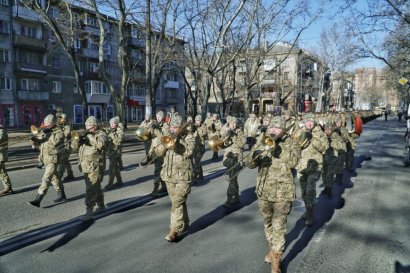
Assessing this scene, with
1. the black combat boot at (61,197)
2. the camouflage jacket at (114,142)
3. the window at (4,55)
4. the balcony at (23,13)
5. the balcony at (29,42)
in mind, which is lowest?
the black combat boot at (61,197)

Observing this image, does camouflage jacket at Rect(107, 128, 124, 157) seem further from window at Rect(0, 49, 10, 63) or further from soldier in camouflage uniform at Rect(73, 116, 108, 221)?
window at Rect(0, 49, 10, 63)

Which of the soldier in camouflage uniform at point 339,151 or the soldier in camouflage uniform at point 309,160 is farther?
the soldier in camouflage uniform at point 339,151

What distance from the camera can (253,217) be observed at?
22.2 ft

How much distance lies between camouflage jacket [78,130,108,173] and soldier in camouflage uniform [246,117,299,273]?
3.39 meters

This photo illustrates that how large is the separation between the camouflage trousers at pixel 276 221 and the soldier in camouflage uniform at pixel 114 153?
5369 millimetres

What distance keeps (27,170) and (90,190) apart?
6268mm

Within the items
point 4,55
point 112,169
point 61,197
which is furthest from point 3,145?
point 4,55

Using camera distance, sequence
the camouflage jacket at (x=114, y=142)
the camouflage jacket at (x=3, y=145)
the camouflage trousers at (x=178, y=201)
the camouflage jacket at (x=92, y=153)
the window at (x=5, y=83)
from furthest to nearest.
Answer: the window at (x=5, y=83), the camouflage jacket at (x=114, y=142), the camouflage jacket at (x=3, y=145), the camouflage jacket at (x=92, y=153), the camouflage trousers at (x=178, y=201)

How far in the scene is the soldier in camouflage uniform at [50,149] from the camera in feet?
24.4

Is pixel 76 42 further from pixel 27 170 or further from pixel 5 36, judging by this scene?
pixel 27 170

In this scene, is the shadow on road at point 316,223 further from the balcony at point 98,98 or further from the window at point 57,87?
the balcony at point 98,98

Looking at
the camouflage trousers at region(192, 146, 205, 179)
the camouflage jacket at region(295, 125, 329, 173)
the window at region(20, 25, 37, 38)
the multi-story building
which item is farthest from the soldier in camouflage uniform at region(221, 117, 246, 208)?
the window at region(20, 25, 37, 38)

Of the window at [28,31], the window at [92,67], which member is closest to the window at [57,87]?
the window at [92,67]

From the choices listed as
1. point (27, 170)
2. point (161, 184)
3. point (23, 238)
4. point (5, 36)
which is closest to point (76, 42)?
point (5, 36)
